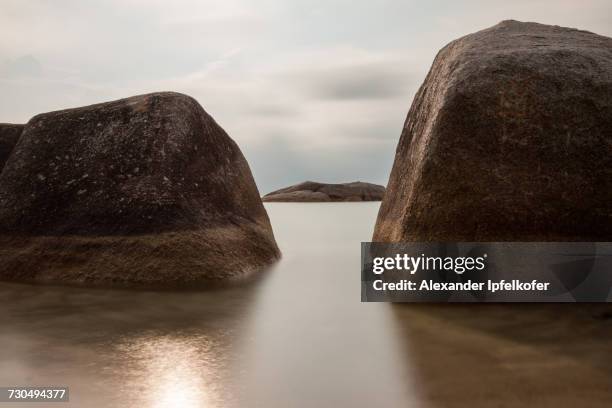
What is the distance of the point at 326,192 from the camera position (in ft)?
116

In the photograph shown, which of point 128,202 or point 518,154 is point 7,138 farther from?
point 518,154

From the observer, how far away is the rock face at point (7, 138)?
18.1 feet

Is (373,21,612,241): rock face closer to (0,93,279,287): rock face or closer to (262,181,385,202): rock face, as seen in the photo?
(0,93,279,287): rock face

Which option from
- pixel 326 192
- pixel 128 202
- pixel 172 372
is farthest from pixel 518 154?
pixel 326 192

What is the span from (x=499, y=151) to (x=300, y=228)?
689 cm

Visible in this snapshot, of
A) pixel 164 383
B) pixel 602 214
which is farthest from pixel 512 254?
pixel 164 383

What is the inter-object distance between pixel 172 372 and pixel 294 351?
0.57m

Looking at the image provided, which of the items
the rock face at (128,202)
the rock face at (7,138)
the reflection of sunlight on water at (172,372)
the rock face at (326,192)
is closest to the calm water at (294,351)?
the reflection of sunlight on water at (172,372)

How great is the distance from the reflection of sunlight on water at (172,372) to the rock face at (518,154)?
1.78m

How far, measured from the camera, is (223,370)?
7.15 feet

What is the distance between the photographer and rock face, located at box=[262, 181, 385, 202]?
34062 mm

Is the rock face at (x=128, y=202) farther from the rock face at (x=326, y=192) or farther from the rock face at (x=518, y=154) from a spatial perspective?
the rock face at (x=326, y=192)

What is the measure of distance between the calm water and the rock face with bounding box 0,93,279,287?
1.57ft

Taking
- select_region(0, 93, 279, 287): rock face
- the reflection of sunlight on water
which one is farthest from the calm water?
select_region(0, 93, 279, 287): rock face
